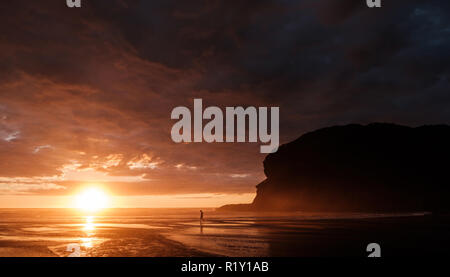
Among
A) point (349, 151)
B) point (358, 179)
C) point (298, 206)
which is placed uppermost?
point (349, 151)

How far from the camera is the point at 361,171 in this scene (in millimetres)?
151375

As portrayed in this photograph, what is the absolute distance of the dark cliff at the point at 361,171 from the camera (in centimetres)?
13350

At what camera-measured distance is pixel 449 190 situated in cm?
12725

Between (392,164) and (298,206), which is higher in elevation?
(392,164)

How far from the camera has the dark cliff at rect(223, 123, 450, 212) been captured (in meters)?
134

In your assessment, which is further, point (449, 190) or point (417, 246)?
point (449, 190)

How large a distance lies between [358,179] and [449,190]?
32741 mm
